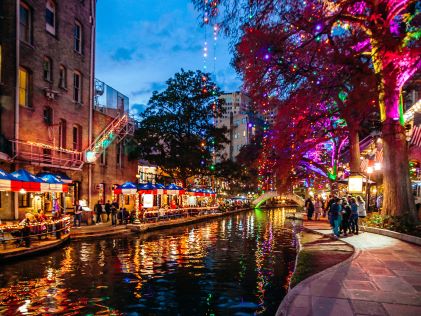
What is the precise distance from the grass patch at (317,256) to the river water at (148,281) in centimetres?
65

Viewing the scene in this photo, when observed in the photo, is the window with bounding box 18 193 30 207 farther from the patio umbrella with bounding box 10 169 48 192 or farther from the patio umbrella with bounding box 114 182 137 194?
the patio umbrella with bounding box 114 182 137 194

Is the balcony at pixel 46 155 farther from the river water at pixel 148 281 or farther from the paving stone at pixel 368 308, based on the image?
the paving stone at pixel 368 308

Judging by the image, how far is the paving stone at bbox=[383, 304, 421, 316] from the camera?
24.1 feet

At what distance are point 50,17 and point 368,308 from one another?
2864 cm

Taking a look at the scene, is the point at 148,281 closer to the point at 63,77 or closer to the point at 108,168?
the point at 63,77

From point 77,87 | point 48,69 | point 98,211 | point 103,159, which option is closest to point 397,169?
point 98,211

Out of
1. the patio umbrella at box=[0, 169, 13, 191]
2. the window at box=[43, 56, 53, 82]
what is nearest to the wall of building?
the window at box=[43, 56, 53, 82]

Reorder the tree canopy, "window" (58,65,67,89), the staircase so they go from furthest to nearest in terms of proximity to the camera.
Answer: the tree canopy, the staircase, "window" (58,65,67,89)

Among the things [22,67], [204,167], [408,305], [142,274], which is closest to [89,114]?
[22,67]

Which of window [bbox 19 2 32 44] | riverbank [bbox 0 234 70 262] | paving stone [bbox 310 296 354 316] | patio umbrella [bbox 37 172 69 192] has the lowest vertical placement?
riverbank [bbox 0 234 70 262]

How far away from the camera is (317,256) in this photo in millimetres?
14312

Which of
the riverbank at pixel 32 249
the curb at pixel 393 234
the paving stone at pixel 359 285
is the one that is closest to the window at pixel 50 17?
the riverbank at pixel 32 249

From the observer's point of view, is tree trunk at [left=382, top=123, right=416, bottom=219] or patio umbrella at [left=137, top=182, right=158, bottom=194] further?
patio umbrella at [left=137, top=182, right=158, bottom=194]

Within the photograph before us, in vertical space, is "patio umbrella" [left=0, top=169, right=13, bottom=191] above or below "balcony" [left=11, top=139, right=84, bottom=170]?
below
